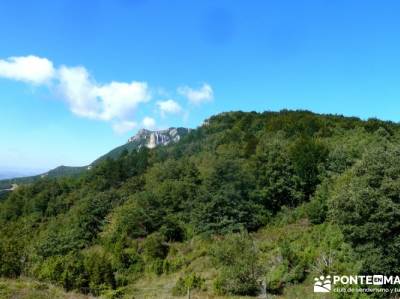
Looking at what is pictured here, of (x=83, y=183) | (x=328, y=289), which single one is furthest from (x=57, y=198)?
(x=328, y=289)

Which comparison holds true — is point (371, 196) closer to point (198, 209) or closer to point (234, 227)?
point (234, 227)

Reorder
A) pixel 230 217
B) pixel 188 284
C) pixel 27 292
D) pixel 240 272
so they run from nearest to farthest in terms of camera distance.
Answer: pixel 27 292, pixel 240 272, pixel 188 284, pixel 230 217

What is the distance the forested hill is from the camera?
817 inches

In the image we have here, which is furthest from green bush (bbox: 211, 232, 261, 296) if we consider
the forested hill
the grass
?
the grass

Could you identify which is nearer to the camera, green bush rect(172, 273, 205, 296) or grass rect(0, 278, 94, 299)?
grass rect(0, 278, 94, 299)

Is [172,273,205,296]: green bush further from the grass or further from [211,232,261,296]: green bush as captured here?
the grass

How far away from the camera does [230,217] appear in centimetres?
4597

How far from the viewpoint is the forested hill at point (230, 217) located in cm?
Answer: 2075

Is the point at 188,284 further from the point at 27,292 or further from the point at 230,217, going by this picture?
the point at 230,217

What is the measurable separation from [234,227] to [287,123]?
3853cm

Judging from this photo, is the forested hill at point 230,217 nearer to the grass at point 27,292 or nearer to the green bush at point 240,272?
the green bush at point 240,272

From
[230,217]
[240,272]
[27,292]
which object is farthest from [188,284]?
[230,217]

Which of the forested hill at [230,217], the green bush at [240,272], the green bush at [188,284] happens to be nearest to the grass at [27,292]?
the forested hill at [230,217]

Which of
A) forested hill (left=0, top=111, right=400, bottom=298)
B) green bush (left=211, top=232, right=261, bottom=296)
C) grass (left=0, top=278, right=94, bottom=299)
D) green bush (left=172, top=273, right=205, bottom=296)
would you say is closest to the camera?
grass (left=0, top=278, right=94, bottom=299)
